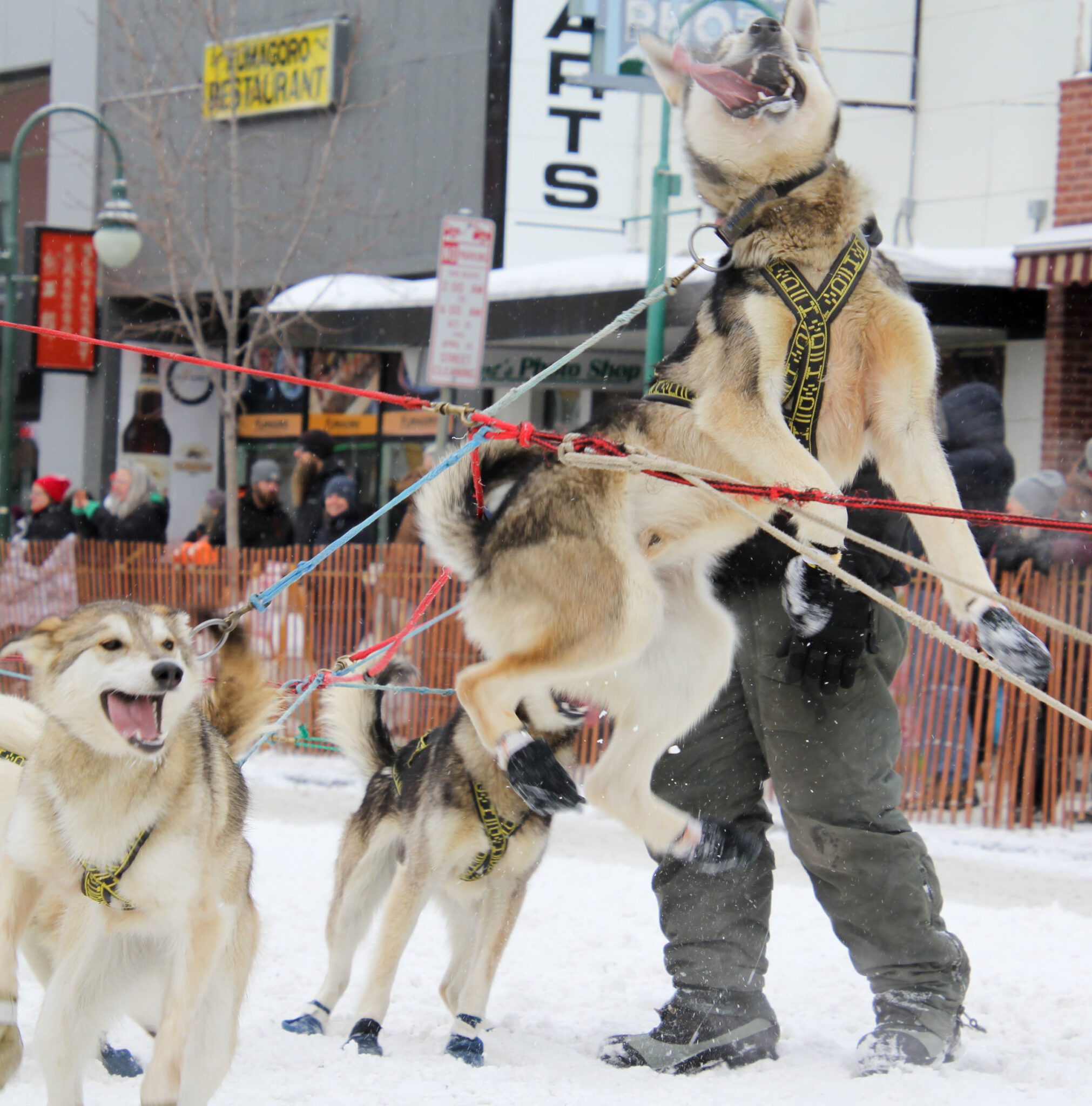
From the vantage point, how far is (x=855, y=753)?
11.3 feet

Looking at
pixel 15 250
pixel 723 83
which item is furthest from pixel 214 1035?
pixel 15 250

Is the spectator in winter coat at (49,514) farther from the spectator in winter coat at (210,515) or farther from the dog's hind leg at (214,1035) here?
the dog's hind leg at (214,1035)

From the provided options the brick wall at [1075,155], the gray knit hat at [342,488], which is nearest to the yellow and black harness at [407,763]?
the gray knit hat at [342,488]

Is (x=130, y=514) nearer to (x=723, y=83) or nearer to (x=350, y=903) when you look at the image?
(x=350, y=903)

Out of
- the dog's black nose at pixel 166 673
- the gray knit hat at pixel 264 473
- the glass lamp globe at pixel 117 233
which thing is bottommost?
the dog's black nose at pixel 166 673

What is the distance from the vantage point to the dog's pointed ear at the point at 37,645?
8.70 feet

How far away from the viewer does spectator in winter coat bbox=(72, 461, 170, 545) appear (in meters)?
10.9

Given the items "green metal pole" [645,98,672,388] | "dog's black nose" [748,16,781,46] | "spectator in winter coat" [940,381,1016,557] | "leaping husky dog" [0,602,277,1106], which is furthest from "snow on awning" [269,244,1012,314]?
"leaping husky dog" [0,602,277,1106]

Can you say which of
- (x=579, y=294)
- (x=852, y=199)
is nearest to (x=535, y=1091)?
(x=852, y=199)

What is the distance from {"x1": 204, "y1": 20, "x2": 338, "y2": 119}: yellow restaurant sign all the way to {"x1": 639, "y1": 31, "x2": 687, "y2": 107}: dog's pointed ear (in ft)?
43.3

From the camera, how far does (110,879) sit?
254 centimetres

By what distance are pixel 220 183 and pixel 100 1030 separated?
1507 centimetres

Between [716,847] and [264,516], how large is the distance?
26.1 feet

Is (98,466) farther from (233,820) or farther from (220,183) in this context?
(233,820)
